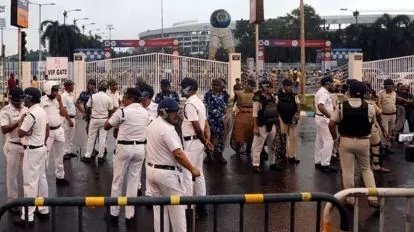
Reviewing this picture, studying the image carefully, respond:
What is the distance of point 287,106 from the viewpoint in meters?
11.0

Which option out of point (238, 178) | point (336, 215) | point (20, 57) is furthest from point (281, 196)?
point (20, 57)

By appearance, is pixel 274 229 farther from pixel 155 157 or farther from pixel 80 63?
pixel 80 63

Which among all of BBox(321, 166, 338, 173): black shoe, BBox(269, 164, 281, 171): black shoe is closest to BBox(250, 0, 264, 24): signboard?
BBox(269, 164, 281, 171): black shoe

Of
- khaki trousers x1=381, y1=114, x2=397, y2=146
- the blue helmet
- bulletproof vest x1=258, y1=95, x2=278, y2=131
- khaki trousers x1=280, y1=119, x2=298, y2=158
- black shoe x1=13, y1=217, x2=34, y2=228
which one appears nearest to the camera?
the blue helmet

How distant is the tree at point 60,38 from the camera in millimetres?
70812

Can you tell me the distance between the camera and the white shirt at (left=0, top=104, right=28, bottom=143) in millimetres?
7707

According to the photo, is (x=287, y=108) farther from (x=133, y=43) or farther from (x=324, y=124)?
(x=133, y=43)

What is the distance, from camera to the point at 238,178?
10.4 meters

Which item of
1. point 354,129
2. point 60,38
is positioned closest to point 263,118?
point 354,129

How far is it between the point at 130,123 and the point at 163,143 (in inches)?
63.3

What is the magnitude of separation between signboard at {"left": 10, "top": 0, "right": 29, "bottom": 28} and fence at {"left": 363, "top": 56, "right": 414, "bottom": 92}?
47.0 feet

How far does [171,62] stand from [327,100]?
15.0 meters

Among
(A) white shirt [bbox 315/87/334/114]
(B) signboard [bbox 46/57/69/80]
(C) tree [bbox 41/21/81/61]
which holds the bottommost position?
(A) white shirt [bbox 315/87/334/114]

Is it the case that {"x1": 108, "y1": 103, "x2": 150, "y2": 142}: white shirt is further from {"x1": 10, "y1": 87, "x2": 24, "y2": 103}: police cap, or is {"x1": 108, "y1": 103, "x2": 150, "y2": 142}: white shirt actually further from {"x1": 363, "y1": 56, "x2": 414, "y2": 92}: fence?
{"x1": 363, "y1": 56, "x2": 414, "y2": 92}: fence
